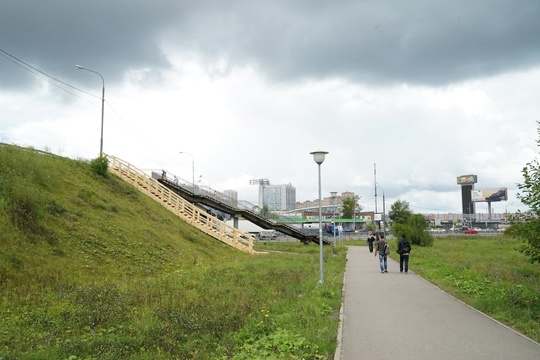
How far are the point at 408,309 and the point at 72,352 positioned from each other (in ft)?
23.3

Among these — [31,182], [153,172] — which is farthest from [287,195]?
[31,182]

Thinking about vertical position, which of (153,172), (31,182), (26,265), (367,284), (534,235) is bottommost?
(367,284)

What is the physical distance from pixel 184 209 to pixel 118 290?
1951 centimetres

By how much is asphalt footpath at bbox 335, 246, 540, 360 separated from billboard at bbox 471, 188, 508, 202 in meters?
122

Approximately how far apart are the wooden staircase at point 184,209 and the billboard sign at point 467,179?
120 m

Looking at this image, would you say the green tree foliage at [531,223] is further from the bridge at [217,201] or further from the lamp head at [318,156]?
the bridge at [217,201]

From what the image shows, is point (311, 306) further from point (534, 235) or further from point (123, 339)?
point (534, 235)

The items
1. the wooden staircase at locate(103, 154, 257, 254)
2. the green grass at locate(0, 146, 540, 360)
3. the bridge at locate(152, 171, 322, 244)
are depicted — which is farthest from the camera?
the bridge at locate(152, 171, 322, 244)

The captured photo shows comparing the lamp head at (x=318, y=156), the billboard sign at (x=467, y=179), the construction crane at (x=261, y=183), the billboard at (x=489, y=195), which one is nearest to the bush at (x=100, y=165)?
the lamp head at (x=318, y=156)

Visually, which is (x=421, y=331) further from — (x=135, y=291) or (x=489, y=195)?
(x=489, y=195)

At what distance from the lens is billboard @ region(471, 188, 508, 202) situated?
396 ft

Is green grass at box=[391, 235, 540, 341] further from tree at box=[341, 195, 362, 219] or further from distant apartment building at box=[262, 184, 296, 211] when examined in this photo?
distant apartment building at box=[262, 184, 296, 211]

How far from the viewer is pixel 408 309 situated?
10242 millimetres

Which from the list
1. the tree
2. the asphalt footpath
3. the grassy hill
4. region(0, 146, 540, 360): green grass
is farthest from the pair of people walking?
the tree
